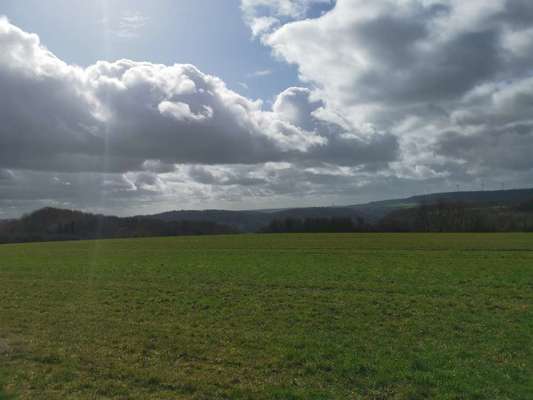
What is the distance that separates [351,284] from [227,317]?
9225 millimetres

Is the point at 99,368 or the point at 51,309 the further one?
the point at 51,309

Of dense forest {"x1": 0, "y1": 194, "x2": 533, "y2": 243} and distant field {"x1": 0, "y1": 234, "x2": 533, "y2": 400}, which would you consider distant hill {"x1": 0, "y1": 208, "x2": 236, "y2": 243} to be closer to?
dense forest {"x1": 0, "y1": 194, "x2": 533, "y2": 243}

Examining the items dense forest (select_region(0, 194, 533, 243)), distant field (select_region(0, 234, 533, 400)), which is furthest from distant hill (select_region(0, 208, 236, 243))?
distant field (select_region(0, 234, 533, 400))

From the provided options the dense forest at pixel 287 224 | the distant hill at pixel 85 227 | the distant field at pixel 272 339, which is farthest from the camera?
the distant hill at pixel 85 227

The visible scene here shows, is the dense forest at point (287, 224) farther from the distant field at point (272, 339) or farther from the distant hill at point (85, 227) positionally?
the distant field at point (272, 339)

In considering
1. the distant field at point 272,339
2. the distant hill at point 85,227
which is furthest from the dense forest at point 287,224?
the distant field at point 272,339

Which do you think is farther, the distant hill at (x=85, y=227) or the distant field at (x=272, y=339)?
the distant hill at (x=85, y=227)

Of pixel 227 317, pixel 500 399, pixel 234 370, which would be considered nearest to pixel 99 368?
pixel 234 370

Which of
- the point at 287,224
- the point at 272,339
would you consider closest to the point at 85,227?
the point at 287,224

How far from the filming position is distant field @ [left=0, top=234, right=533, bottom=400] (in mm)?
→ 8555

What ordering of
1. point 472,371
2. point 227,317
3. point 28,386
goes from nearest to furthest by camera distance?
1. point 28,386
2. point 472,371
3. point 227,317

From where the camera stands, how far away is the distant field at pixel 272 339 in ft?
28.1

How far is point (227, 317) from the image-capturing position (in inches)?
593

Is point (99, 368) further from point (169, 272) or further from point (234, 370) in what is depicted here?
point (169, 272)
